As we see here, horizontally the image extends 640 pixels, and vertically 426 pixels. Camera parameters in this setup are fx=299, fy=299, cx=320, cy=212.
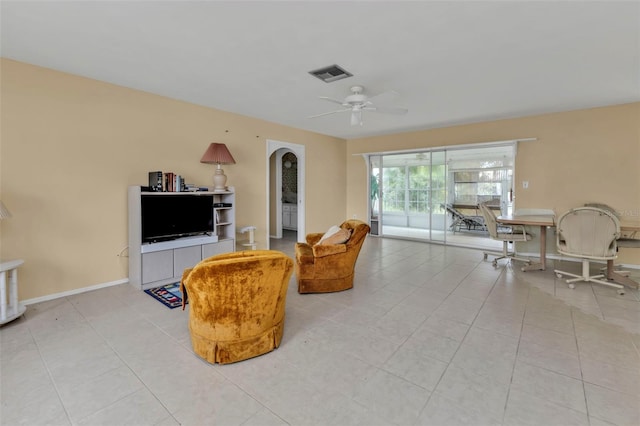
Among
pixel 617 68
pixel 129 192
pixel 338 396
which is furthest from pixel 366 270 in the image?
pixel 617 68

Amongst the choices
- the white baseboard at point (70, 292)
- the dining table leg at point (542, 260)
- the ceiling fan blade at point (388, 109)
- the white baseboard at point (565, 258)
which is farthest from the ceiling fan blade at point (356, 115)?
the white baseboard at point (565, 258)

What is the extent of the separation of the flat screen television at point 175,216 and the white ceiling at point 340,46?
1.47 metres

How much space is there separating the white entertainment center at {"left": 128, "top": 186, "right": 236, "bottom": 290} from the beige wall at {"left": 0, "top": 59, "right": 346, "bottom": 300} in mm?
284

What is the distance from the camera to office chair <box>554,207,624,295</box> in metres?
3.53

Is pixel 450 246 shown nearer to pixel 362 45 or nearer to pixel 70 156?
pixel 362 45

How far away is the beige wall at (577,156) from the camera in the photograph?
15.3ft

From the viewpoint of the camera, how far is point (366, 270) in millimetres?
4605

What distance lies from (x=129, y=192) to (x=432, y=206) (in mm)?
5919

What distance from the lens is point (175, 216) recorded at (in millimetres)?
4090

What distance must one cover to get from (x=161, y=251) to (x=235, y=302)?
7.46 feet

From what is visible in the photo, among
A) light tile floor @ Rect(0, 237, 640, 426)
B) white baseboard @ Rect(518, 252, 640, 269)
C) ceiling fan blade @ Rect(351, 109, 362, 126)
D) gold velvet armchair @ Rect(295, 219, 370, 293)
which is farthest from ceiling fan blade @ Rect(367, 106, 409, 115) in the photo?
white baseboard @ Rect(518, 252, 640, 269)

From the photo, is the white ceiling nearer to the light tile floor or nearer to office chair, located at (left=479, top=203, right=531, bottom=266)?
office chair, located at (left=479, top=203, right=531, bottom=266)

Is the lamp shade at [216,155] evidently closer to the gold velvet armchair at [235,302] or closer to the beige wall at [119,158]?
the beige wall at [119,158]

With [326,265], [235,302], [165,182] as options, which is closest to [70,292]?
[165,182]
